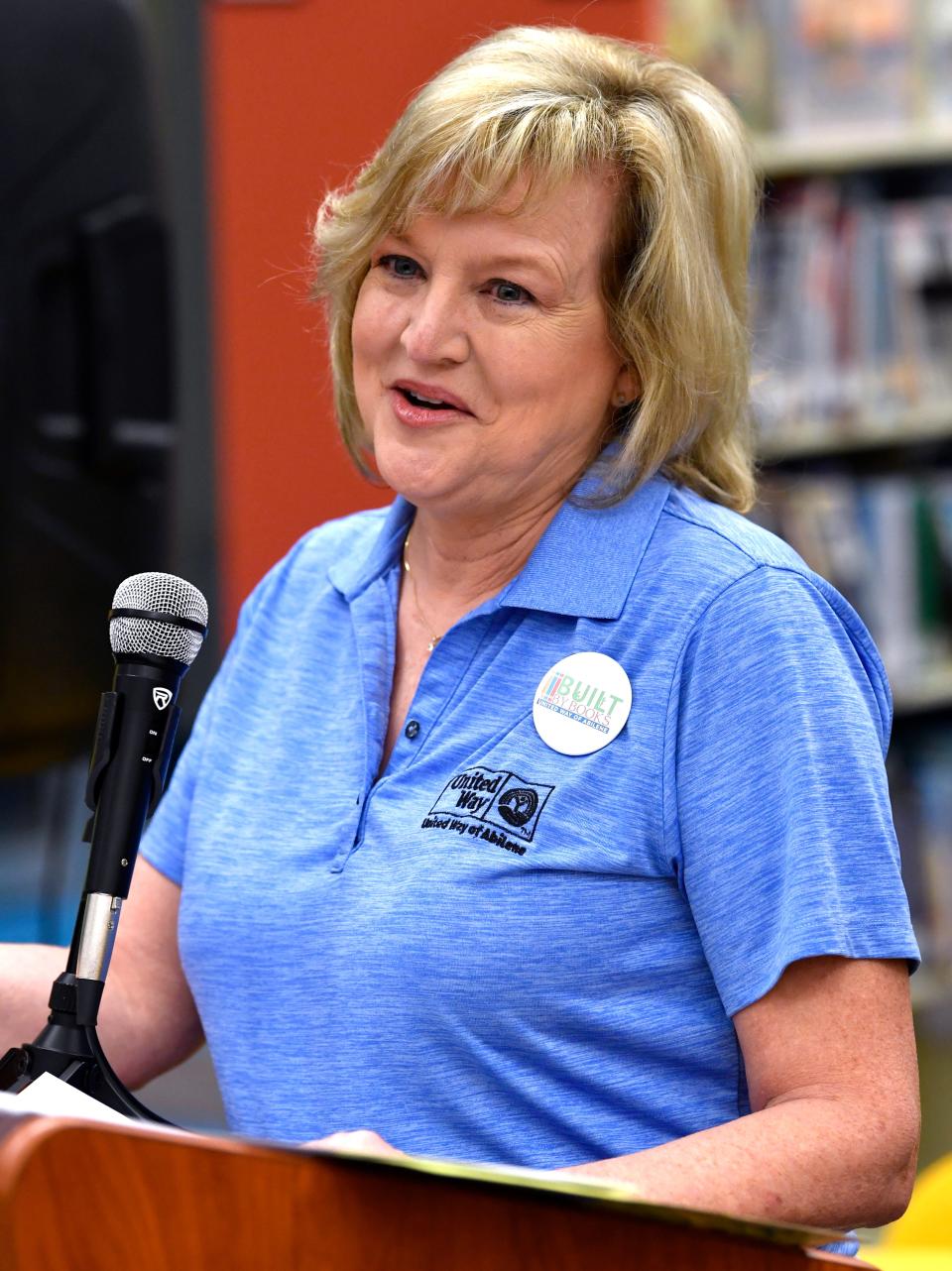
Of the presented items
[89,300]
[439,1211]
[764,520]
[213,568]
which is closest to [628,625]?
[439,1211]

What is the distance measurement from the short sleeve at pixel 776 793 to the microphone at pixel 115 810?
0.37 m

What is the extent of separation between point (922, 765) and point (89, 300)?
1906 millimetres

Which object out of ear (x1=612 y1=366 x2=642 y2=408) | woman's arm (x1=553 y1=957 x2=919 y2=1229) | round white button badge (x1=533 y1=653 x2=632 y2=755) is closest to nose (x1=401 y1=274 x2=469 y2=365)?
ear (x1=612 y1=366 x2=642 y2=408)

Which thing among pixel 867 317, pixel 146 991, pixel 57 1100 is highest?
pixel 867 317

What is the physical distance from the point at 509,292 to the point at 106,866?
56 cm

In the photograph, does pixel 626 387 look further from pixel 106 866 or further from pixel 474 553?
pixel 106 866

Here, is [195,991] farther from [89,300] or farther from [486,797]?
[89,300]

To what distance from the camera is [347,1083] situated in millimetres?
1323

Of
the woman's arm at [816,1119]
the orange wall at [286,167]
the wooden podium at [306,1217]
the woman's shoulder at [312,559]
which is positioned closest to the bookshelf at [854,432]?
the orange wall at [286,167]

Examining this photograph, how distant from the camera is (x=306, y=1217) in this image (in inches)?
35.1

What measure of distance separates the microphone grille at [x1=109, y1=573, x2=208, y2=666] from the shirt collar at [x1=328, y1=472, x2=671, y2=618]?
1.06 ft

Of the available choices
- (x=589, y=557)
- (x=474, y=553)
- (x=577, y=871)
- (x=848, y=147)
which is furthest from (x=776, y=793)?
(x=848, y=147)

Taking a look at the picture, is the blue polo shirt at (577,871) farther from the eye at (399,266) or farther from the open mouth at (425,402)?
the eye at (399,266)

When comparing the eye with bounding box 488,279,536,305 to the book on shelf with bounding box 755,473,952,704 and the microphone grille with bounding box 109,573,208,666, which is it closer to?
the microphone grille with bounding box 109,573,208,666
